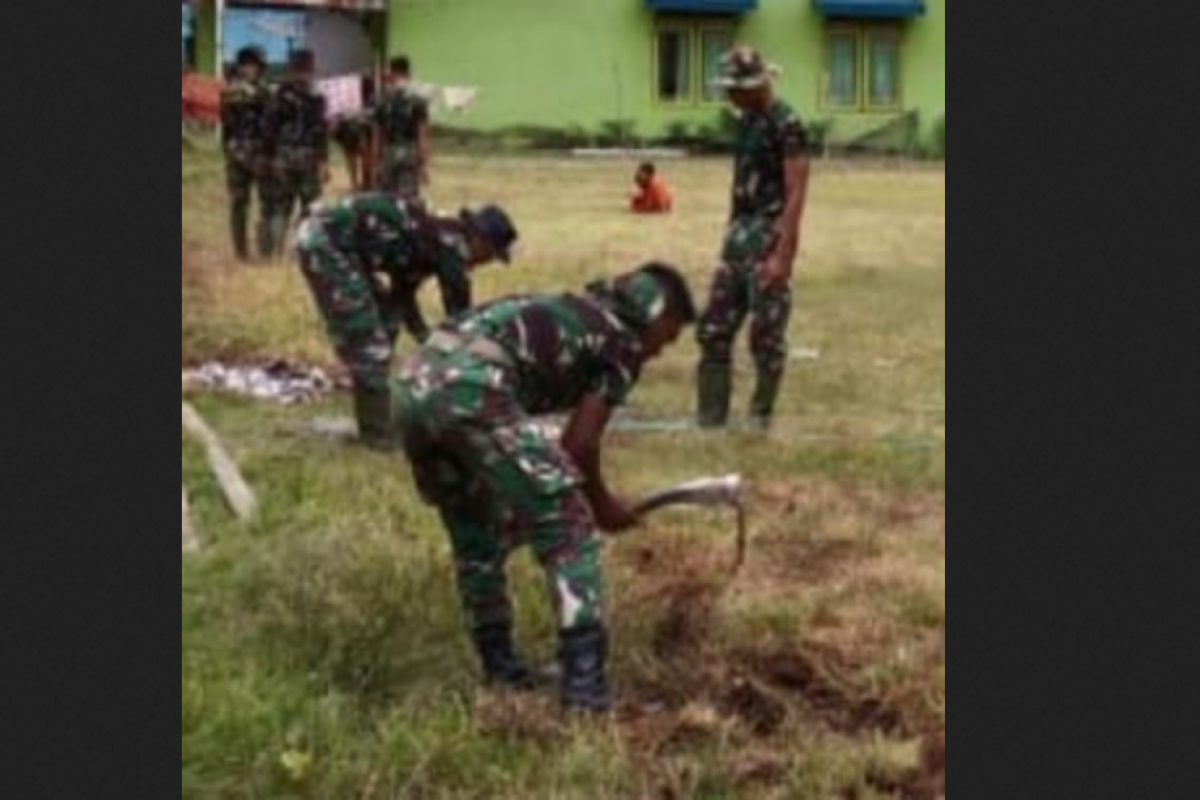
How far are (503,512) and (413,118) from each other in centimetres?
190

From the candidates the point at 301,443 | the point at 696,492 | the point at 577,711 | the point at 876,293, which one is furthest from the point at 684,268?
the point at 577,711

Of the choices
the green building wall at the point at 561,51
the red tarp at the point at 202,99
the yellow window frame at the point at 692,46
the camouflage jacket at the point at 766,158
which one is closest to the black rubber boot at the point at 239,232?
the red tarp at the point at 202,99

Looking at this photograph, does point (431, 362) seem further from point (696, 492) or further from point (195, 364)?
point (195, 364)

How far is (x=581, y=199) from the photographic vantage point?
7.62 meters

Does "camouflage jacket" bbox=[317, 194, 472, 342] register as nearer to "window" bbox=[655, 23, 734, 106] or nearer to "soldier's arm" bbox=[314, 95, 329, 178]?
"soldier's arm" bbox=[314, 95, 329, 178]

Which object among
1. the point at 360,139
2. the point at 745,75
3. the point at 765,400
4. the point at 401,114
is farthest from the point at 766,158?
the point at 401,114

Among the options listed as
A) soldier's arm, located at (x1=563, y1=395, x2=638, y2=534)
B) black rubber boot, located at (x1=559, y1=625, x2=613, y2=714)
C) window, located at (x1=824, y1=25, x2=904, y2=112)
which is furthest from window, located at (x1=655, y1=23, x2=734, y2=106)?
black rubber boot, located at (x1=559, y1=625, x2=613, y2=714)

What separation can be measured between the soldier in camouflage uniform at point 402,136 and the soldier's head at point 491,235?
0.51m

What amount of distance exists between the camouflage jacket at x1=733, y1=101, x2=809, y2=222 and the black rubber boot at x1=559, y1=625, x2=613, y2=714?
2.89 metres

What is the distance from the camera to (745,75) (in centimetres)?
766

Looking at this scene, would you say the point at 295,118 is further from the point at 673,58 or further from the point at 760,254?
the point at 760,254

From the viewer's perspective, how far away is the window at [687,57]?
7.55m

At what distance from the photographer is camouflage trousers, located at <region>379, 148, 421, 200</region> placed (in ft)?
24.8

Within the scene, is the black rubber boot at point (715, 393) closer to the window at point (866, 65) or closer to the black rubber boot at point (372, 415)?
the black rubber boot at point (372, 415)
